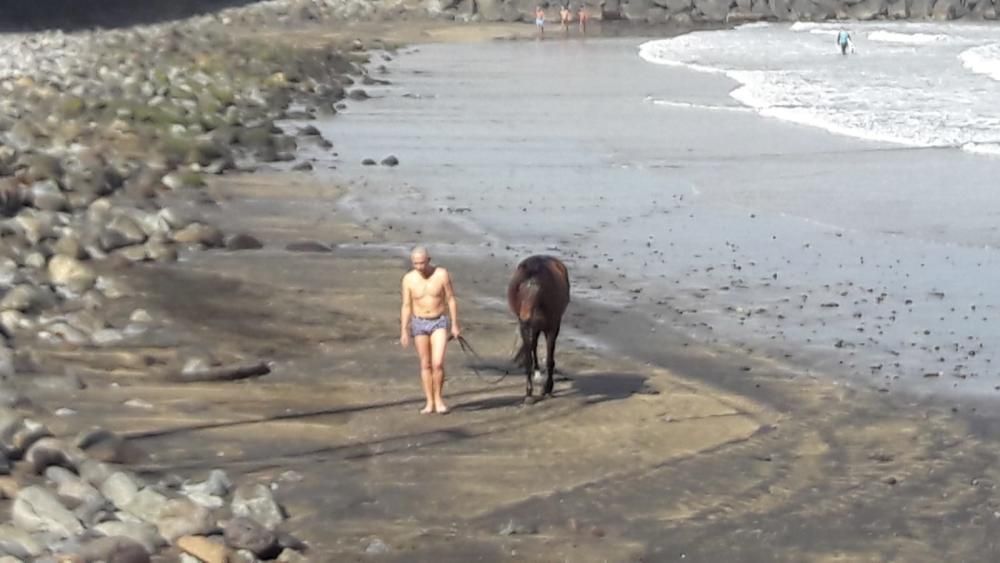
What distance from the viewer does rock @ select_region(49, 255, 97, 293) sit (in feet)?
44.7

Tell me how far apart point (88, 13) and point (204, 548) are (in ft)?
198

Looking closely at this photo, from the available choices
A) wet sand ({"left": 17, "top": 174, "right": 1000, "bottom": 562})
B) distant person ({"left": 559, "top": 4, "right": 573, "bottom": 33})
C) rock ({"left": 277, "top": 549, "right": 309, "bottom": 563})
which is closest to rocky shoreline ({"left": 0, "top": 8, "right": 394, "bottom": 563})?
rock ({"left": 277, "top": 549, "right": 309, "bottom": 563})

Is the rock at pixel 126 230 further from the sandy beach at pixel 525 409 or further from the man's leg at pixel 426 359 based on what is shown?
the man's leg at pixel 426 359

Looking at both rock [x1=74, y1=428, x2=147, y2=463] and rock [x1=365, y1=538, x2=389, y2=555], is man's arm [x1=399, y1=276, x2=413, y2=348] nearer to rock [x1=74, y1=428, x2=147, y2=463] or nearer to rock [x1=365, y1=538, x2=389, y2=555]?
rock [x1=74, y1=428, x2=147, y2=463]

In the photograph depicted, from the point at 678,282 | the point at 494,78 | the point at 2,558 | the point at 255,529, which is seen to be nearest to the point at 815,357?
the point at 678,282

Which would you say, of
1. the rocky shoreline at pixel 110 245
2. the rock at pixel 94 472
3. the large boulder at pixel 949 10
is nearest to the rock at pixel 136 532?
the rocky shoreline at pixel 110 245

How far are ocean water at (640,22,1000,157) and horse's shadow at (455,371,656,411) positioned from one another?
14.9m

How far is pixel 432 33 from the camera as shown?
67.9 meters

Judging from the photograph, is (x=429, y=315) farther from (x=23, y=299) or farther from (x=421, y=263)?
(x=23, y=299)

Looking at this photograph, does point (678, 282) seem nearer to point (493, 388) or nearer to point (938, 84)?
point (493, 388)

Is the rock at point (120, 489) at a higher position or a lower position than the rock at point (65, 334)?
higher

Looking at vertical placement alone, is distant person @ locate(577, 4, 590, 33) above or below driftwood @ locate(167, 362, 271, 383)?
below

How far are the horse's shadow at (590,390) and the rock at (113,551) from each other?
11.3ft

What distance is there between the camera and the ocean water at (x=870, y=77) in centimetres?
2873
